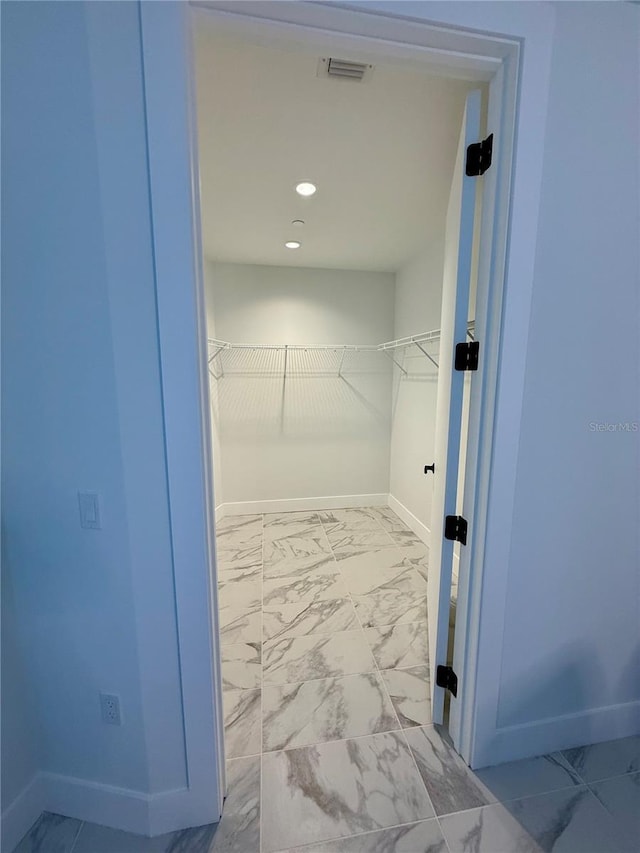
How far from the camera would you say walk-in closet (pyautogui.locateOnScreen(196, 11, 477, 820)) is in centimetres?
138

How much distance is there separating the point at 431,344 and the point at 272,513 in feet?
7.56

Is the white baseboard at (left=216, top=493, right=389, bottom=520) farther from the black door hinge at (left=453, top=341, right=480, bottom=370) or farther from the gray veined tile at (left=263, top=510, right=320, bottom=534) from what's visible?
the black door hinge at (left=453, top=341, right=480, bottom=370)

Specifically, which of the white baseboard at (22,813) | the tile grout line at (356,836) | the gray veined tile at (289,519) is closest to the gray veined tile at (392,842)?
the tile grout line at (356,836)

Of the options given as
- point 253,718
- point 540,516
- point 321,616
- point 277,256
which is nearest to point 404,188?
point 277,256

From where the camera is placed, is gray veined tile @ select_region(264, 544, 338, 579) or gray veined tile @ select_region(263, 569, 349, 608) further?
gray veined tile @ select_region(264, 544, 338, 579)

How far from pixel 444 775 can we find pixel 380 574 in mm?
1319

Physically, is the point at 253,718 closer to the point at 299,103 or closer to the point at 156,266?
the point at 156,266

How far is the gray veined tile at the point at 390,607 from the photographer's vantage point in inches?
80.7

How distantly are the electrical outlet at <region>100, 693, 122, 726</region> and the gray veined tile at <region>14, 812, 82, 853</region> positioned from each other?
359 millimetres

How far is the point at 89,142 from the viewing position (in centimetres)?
81

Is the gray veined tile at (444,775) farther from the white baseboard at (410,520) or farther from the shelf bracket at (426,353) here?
the shelf bracket at (426,353)

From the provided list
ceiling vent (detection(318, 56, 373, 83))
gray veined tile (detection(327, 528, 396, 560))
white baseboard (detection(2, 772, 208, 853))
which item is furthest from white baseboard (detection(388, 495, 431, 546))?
ceiling vent (detection(318, 56, 373, 83))

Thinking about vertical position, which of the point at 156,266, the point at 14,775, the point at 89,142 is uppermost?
the point at 89,142

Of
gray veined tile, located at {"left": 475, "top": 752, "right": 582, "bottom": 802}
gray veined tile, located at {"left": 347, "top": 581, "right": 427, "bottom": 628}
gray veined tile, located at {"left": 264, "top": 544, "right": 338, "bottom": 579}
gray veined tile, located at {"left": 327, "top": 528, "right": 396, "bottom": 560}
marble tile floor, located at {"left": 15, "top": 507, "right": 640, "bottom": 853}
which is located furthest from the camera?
gray veined tile, located at {"left": 327, "top": 528, "right": 396, "bottom": 560}
